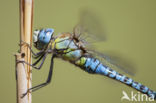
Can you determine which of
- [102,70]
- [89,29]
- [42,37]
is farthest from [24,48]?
[102,70]

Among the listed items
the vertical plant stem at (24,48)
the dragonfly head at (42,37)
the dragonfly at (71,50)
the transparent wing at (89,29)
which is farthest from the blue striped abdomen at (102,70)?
the vertical plant stem at (24,48)

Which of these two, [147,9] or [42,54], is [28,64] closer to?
[42,54]

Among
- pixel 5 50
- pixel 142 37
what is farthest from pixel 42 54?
pixel 142 37

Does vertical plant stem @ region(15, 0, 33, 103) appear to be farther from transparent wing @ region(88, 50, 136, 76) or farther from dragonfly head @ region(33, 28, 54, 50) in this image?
transparent wing @ region(88, 50, 136, 76)

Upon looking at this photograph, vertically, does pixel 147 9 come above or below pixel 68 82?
above

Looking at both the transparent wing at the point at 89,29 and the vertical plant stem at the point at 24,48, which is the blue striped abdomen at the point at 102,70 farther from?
the vertical plant stem at the point at 24,48
